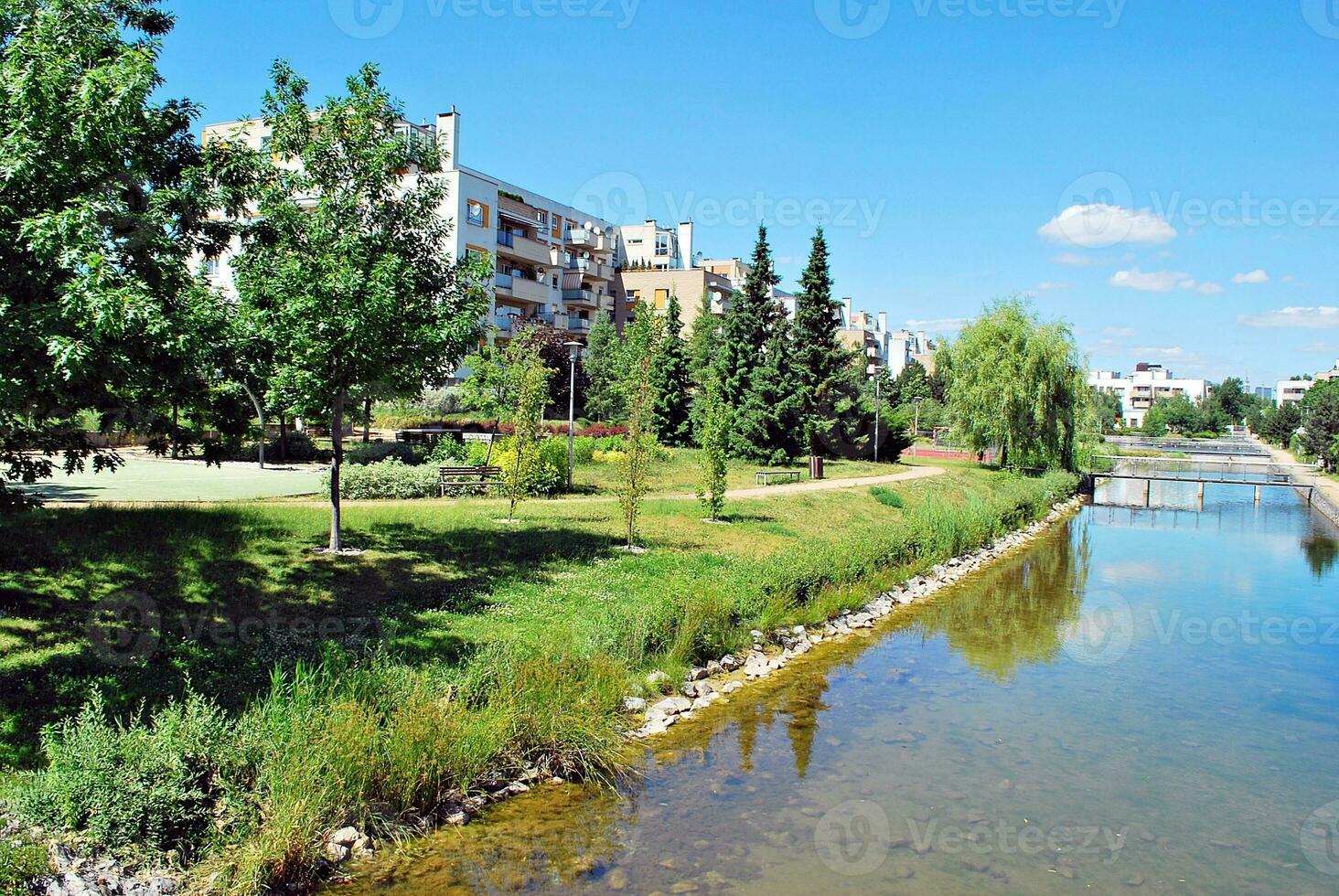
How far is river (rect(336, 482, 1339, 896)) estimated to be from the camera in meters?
8.00

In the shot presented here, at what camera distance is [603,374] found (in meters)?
52.6

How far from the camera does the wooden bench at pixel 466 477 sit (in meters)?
22.8

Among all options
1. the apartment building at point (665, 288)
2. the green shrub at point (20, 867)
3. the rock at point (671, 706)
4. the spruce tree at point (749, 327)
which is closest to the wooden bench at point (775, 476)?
the spruce tree at point (749, 327)

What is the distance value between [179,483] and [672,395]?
80.0 ft

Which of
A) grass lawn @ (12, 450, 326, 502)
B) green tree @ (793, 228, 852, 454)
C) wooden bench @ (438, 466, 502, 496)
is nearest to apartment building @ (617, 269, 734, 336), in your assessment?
green tree @ (793, 228, 852, 454)

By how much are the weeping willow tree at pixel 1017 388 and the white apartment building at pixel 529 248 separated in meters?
23.2

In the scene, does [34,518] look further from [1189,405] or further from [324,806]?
[1189,405]

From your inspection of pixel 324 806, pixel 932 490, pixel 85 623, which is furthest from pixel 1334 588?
pixel 85 623

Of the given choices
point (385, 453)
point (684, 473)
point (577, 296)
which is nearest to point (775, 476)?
point (684, 473)

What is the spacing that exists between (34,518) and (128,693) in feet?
20.7

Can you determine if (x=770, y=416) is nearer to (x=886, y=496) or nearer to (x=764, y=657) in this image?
(x=886, y=496)

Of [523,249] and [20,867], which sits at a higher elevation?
[523,249]

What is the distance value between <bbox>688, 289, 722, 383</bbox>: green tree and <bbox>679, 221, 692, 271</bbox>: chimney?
83.4ft

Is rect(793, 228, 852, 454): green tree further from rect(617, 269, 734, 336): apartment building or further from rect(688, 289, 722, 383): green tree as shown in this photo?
rect(617, 269, 734, 336): apartment building
